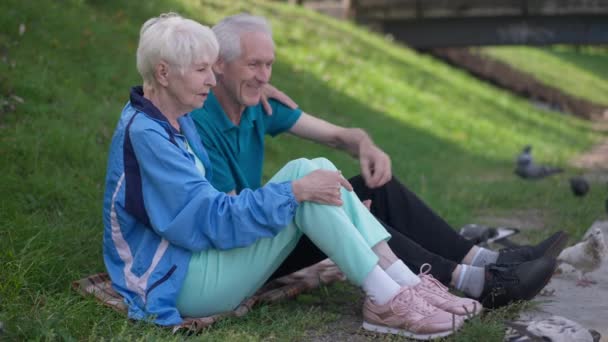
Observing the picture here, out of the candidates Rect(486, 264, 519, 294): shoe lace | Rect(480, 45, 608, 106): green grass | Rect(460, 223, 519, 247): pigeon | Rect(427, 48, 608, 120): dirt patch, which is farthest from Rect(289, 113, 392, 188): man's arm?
Rect(480, 45, 608, 106): green grass

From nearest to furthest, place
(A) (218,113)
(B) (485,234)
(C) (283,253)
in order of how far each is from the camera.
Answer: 1. (C) (283,253)
2. (A) (218,113)
3. (B) (485,234)

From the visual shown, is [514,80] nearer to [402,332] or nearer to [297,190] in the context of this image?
[402,332]

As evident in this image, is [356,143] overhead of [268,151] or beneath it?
overhead

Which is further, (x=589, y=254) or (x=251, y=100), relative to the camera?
(x=589, y=254)

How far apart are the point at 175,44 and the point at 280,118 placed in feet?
3.74

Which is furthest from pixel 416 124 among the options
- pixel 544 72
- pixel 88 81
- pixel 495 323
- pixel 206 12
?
pixel 544 72

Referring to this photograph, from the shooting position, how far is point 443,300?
362 centimetres

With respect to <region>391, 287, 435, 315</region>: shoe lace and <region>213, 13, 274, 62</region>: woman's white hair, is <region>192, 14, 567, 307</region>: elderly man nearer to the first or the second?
<region>213, 13, 274, 62</region>: woman's white hair

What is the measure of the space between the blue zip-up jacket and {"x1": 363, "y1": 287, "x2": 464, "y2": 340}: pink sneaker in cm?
59

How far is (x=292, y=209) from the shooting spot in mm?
3447

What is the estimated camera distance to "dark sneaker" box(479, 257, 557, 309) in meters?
3.78

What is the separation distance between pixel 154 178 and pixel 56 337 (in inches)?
29.4

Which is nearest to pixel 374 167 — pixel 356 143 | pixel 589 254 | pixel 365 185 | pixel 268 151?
pixel 365 185

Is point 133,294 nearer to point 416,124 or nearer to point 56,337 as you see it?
point 56,337
